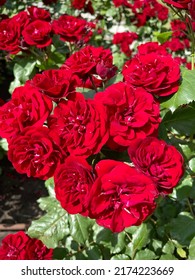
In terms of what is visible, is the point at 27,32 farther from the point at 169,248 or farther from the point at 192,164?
the point at 169,248

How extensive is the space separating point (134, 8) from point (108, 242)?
3030 millimetres

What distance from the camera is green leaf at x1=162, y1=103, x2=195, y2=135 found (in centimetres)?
129

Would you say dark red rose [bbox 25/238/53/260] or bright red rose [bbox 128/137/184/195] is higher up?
bright red rose [bbox 128/137/184/195]

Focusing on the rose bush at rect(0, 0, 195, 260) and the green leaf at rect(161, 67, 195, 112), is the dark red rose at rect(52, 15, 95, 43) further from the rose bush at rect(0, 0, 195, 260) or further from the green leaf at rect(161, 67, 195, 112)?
the green leaf at rect(161, 67, 195, 112)

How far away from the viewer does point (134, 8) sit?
4.07 metres

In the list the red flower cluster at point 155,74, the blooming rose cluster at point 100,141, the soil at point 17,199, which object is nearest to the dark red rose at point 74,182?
the blooming rose cluster at point 100,141

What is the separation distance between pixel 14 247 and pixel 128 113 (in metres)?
0.73

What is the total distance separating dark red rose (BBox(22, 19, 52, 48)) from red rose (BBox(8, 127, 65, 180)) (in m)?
0.83

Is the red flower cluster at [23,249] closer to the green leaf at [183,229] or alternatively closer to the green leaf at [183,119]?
the green leaf at [183,229]

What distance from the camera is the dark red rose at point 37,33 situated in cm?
182

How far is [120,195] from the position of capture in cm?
99

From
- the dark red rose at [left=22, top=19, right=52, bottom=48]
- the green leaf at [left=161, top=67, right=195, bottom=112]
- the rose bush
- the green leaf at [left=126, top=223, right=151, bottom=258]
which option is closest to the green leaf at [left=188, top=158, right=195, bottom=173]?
the rose bush

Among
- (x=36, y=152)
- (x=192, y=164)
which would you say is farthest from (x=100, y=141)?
(x=192, y=164)
